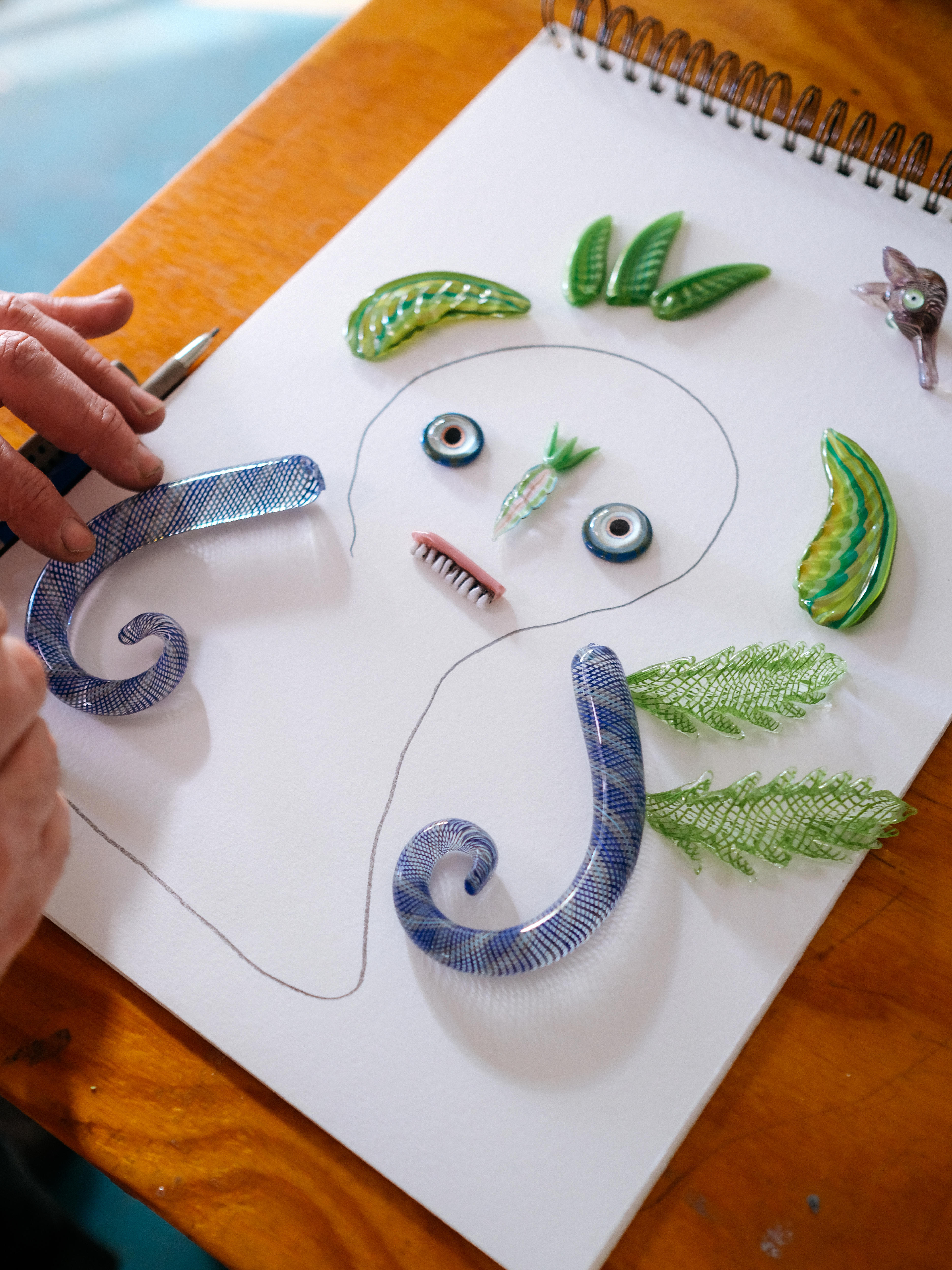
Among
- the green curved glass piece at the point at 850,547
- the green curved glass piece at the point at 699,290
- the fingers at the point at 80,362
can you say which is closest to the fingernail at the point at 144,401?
the fingers at the point at 80,362

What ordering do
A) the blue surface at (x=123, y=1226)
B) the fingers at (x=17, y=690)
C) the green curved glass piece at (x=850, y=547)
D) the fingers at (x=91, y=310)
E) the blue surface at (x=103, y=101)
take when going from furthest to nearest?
the blue surface at (x=103, y=101) < the fingers at (x=91, y=310) < the green curved glass piece at (x=850, y=547) < the blue surface at (x=123, y=1226) < the fingers at (x=17, y=690)

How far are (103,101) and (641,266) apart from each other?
135 cm

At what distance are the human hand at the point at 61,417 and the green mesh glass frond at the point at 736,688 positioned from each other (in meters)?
0.47

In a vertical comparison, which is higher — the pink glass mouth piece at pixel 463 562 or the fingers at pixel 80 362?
the pink glass mouth piece at pixel 463 562

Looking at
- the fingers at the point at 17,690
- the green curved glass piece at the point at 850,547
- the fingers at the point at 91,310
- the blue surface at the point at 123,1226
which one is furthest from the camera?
the fingers at the point at 91,310

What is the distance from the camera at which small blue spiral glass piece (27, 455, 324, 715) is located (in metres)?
0.81

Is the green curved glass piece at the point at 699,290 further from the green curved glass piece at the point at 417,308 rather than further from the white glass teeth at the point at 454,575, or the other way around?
the white glass teeth at the point at 454,575

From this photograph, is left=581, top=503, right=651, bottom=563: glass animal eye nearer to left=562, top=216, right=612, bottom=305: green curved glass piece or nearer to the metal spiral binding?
left=562, top=216, right=612, bottom=305: green curved glass piece

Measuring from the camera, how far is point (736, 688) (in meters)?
0.79

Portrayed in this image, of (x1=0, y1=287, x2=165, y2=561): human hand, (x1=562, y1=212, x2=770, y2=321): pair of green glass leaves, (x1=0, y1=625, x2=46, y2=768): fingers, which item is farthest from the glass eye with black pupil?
(x1=0, y1=625, x2=46, y2=768): fingers

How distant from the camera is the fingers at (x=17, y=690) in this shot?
58 cm

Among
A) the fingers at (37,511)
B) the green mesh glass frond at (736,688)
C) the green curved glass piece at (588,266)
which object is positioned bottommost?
the fingers at (37,511)

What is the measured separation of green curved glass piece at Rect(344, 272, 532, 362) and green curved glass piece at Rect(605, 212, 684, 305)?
0.28 ft

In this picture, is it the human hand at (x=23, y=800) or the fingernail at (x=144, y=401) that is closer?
the human hand at (x=23, y=800)
